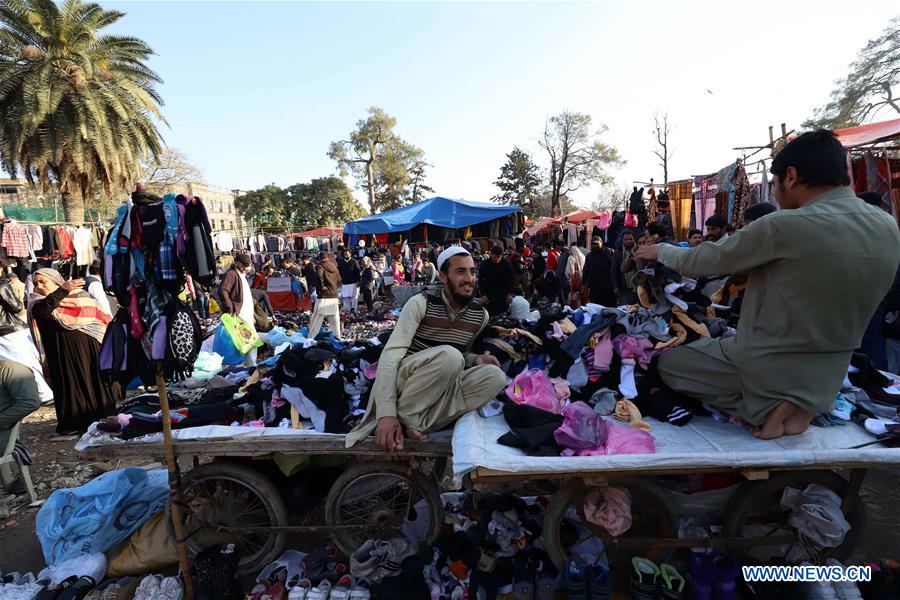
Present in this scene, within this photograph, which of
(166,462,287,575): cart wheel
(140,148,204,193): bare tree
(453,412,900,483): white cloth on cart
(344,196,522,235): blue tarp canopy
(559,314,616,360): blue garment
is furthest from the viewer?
(140,148,204,193): bare tree

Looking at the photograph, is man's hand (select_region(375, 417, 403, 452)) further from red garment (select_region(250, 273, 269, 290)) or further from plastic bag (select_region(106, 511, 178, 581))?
red garment (select_region(250, 273, 269, 290))

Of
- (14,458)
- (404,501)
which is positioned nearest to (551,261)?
(404,501)

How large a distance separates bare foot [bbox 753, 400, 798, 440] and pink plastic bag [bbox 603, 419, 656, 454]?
594 mm

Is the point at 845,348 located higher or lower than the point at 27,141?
lower

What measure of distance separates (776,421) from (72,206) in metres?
20.8

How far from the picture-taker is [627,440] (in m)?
2.42

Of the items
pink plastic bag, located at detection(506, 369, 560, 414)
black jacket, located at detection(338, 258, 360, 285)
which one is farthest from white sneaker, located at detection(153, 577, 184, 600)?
black jacket, located at detection(338, 258, 360, 285)

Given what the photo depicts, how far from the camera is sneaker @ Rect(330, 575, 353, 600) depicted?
2.53 m

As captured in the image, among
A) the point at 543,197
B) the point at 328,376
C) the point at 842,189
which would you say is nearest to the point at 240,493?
the point at 328,376

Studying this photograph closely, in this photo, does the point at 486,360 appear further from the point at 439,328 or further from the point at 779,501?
the point at 779,501

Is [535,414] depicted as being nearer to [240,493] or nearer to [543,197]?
[240,493]

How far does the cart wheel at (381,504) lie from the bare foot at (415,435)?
1.10ft

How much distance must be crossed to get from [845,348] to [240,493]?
3.85 metres

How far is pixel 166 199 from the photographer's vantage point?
98.8 inches
